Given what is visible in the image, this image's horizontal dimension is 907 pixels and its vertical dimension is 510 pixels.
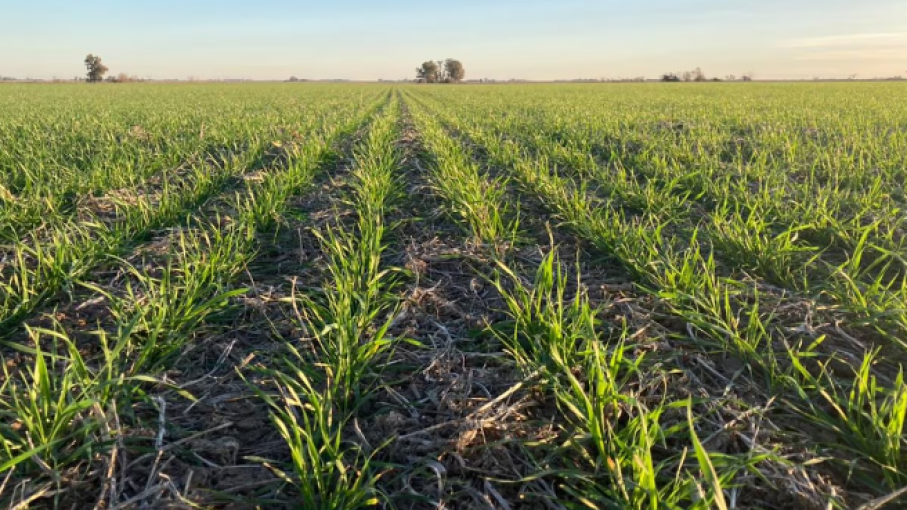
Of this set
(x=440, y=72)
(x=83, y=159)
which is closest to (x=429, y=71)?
(x=440, y=72)

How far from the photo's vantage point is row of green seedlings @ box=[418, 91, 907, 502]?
1.70m

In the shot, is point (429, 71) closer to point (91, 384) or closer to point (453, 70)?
point (453, 70)

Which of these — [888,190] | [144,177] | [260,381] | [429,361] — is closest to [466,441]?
[429,361]

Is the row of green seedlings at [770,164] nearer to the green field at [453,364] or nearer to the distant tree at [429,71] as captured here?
the green field at [453,364]

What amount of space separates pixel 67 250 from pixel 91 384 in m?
1.85

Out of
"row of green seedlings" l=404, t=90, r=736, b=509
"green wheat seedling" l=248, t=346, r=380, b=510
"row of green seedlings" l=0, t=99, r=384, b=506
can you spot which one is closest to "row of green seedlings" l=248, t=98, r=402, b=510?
"green wheat seedling" l=248, t=346, r=380, b=510

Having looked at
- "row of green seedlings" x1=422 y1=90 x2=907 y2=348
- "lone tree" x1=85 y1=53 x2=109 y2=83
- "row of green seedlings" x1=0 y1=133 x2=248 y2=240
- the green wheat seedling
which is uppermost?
"lone tree" x1=85 y1=53 x2=109 y2=83

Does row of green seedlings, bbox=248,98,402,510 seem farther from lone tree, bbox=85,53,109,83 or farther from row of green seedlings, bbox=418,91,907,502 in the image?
lone tree, bbox=85,53,109,83

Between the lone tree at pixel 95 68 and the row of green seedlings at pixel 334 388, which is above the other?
the lone tree at pixel 95 68

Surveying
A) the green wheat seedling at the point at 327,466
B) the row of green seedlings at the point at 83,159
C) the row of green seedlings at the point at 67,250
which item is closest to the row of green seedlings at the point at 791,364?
the green wheat seedling at the point at 327,466

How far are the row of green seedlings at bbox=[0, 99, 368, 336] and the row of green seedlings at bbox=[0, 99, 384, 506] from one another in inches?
10.2

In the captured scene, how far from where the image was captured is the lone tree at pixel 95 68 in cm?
8975

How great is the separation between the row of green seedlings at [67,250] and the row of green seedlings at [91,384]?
0.85 feet

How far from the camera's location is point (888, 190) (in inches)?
205
